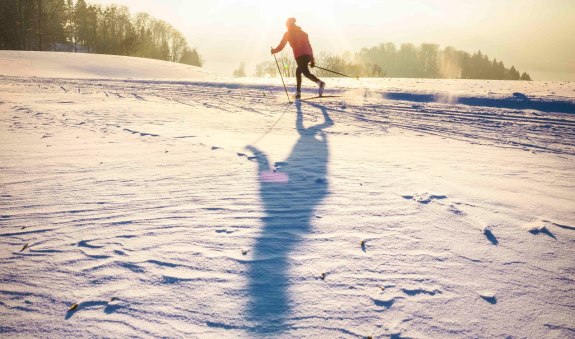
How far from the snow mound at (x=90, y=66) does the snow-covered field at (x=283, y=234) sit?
1874 cm

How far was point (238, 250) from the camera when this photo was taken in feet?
6.65

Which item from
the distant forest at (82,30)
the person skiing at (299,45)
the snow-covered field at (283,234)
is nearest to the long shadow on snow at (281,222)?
the snow-covered field at (283,234)

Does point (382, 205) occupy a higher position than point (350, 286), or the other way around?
point (382, 205)

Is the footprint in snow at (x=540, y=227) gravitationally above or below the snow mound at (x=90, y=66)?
below

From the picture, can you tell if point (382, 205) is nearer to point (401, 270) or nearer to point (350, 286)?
point (401, 270)

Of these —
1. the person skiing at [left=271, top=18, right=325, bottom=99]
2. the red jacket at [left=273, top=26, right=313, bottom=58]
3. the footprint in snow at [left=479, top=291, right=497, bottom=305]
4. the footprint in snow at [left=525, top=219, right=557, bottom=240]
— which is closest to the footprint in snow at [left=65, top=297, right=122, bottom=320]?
the footprint in snow at [left=479, top=291, right=497, bottom=305]

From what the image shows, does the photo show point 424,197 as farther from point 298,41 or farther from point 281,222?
point 298,41

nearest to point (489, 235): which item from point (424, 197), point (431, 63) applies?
point (424, 197)

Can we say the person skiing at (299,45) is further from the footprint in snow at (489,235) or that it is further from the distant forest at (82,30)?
the distant forest at (82,30)

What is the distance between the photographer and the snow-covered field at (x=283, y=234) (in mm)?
1530

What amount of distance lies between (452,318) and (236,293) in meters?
1.11

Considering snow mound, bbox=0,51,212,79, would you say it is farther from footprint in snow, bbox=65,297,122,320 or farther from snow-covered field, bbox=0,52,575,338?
footprint in snow, bbox=65,297,122,320

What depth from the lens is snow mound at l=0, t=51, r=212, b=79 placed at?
2053cm

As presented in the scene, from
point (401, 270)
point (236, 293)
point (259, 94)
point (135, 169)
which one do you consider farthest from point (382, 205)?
point (259, 94)
